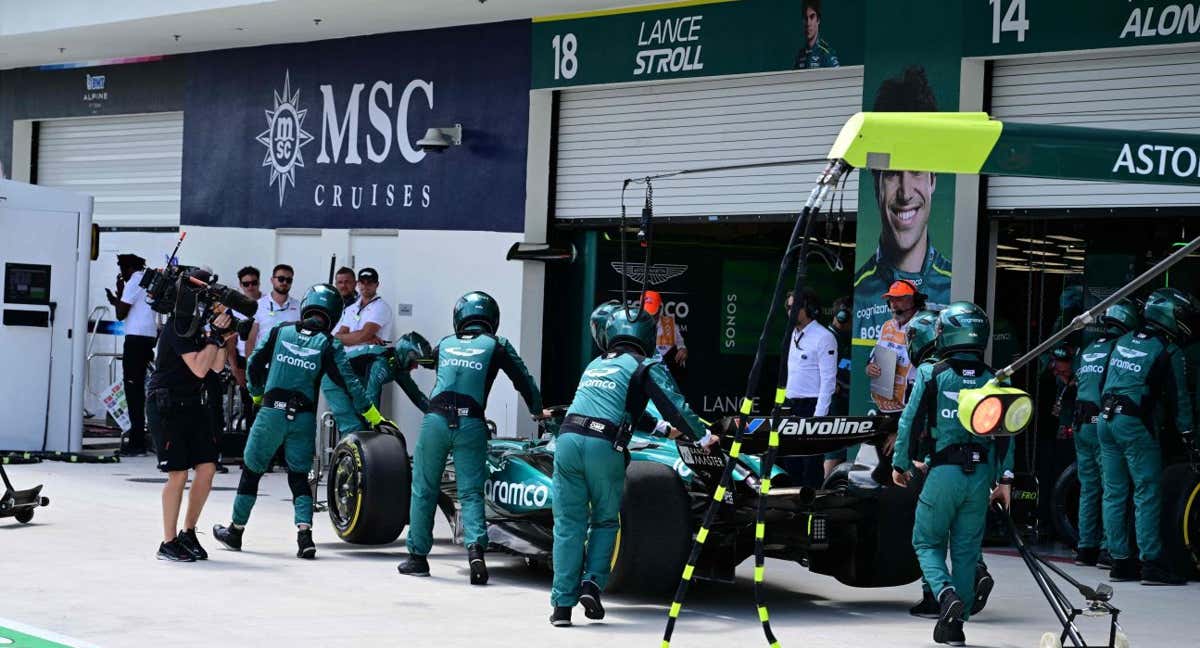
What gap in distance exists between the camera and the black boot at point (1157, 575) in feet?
37.0

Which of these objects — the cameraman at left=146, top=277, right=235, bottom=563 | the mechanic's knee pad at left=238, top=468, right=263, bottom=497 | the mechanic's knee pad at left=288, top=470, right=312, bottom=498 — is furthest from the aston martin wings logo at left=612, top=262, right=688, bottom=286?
the cameraman at left=146, top=277, right=235, bottom=563

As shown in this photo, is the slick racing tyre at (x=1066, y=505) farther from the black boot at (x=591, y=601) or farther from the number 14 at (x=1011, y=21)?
the black boot at (x=591, y=601)

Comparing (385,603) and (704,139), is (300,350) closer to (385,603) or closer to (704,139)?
(385,603)

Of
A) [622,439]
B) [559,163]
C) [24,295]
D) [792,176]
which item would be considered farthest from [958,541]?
[24,295]

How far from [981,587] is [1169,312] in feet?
9.93

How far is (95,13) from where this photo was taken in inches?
753

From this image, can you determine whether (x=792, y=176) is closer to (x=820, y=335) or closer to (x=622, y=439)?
(x=820, y=335)

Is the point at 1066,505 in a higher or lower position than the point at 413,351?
lower

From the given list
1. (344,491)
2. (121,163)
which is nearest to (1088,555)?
(344,491)

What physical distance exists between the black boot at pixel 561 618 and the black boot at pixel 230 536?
317cm

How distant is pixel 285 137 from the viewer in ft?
63.3

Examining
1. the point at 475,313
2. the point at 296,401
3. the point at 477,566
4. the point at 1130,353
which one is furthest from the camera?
Result: the point at 1130,353

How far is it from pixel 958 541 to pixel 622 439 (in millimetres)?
1794

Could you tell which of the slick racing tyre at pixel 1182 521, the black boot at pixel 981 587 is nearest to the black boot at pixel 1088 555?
the slick racing tyre at pixel 1182 521
